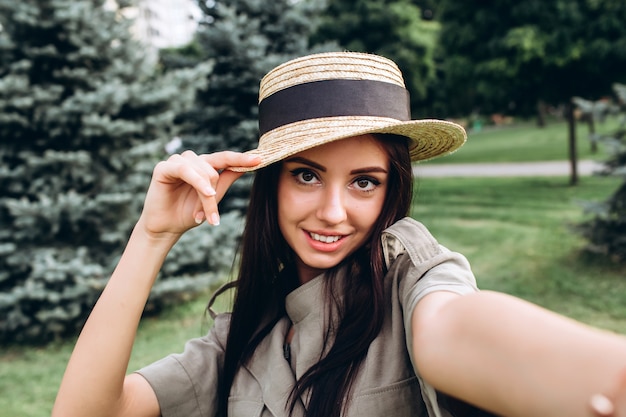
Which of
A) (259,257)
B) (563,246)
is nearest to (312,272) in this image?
(259,257)

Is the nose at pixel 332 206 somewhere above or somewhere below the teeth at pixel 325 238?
above

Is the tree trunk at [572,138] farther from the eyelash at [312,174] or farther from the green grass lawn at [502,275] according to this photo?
the eyelash at [312,174]

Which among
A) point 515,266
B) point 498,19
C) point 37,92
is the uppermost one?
point 498,19

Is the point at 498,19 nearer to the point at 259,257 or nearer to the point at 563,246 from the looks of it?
the point at 563,246

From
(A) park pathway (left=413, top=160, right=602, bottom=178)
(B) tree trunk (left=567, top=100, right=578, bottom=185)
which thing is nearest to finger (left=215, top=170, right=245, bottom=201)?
(B) tree trunk (left=567, top=100, right=578, bottom=185)

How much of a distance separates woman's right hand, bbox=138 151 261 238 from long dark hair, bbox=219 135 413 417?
140mm

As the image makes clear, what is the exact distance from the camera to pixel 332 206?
4.62 ft

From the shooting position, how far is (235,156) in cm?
150

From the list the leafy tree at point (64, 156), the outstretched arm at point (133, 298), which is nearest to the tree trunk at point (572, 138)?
the leafy tree at point (64, 156)

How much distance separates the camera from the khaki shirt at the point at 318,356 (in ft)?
A: 3.80

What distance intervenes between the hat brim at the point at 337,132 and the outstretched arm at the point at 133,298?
0.29ft

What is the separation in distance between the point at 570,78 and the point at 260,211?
396 inches

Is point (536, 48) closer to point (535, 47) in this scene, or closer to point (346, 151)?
point (535, 47)

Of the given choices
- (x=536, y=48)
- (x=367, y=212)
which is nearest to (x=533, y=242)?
(x=536, y=48)
